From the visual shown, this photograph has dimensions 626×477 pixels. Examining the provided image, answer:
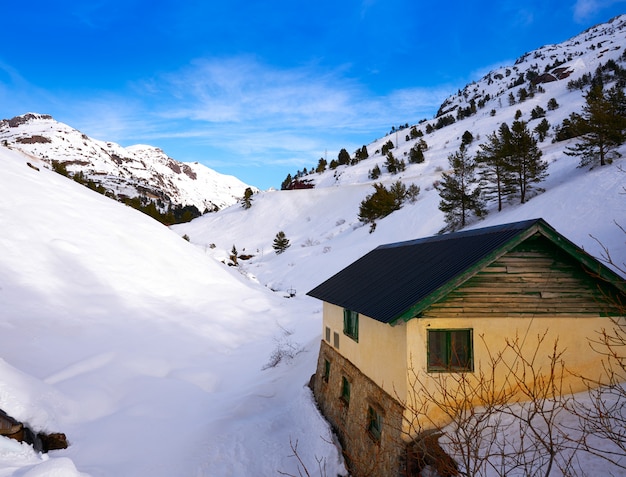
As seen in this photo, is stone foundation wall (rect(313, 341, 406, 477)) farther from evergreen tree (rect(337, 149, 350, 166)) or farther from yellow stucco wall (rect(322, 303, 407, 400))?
evergreen tree (rect(337, 149, 350, 166))

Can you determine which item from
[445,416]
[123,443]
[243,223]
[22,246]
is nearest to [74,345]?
[123,443]

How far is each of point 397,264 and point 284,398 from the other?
8.36 metres

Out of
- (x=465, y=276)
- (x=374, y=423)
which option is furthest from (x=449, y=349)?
(x=374, y=423)

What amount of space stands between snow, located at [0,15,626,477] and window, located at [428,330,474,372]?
2.71m

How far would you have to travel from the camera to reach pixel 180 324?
25.2 meters

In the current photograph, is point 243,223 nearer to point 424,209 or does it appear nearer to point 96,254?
point 424,209

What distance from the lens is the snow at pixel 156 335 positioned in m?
11.6

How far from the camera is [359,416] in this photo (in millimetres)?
10930

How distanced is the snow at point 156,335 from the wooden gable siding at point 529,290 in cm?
154

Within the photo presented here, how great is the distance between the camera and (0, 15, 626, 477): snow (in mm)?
11641

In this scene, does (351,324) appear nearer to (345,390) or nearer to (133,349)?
(345,390)

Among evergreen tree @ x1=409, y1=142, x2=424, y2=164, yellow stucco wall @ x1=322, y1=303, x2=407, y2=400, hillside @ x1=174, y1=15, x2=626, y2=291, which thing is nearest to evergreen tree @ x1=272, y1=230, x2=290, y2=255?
hillside @ x1=174, y1=15, x2=626, y2=291

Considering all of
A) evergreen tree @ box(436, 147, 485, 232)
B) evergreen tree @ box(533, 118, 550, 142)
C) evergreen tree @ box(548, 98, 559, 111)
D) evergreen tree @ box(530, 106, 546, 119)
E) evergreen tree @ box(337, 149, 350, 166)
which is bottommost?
evergreen tree @ box(436, 147, 485, 232)

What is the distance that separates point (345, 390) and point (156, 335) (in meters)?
14.6
